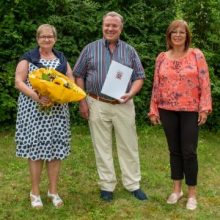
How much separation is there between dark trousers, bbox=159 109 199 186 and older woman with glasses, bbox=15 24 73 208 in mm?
1024

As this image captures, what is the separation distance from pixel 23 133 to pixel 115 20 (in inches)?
55.9

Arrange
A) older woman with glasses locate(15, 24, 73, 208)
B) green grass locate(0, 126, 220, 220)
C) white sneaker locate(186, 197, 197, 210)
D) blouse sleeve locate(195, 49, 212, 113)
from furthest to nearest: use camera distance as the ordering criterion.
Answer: white sneaker locate(186, 197, 197, 210), green grass locate(0, 126, 220, 220), blouse sleeve locate(195, 49, 212, 113), older woman with glasses locate(15, 24, 73, 208)

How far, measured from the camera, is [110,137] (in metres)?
5.31

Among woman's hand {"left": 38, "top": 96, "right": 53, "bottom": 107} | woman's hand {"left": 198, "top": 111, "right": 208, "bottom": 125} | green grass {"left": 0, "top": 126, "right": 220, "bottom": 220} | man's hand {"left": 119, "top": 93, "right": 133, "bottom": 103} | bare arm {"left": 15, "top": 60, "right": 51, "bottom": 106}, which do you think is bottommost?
green grass {"left": 0, "top": 126, "right": 220, "bottom": 220}

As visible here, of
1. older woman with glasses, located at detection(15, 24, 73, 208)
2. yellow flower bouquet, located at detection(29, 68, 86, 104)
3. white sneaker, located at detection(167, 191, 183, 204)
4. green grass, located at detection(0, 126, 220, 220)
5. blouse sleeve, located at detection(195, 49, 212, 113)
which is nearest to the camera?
yellow flower bouquet, located at detection(29, 68, 86, 104)

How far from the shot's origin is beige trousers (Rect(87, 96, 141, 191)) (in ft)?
16.9

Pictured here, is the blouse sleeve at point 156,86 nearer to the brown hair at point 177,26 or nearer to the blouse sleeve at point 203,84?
the brown hair at point 177,26

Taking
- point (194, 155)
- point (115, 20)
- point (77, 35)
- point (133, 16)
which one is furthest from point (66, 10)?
point (194, 155)

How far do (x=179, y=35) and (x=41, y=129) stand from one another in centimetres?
161

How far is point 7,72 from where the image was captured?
308 inches

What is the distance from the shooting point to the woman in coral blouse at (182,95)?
16.0 ft

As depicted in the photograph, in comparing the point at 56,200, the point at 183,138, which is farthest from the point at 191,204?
the point at 56,200

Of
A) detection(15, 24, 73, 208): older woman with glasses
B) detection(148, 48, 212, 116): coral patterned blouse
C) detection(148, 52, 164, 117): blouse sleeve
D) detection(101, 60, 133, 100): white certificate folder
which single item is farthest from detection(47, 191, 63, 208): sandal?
→ detection(148, 48, 212, 116): coral patterned blouse

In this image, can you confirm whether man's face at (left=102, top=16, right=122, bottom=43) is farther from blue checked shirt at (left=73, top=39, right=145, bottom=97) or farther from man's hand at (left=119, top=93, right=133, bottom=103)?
man's hand at (left=119, top=93, right=133, bottom=103)
